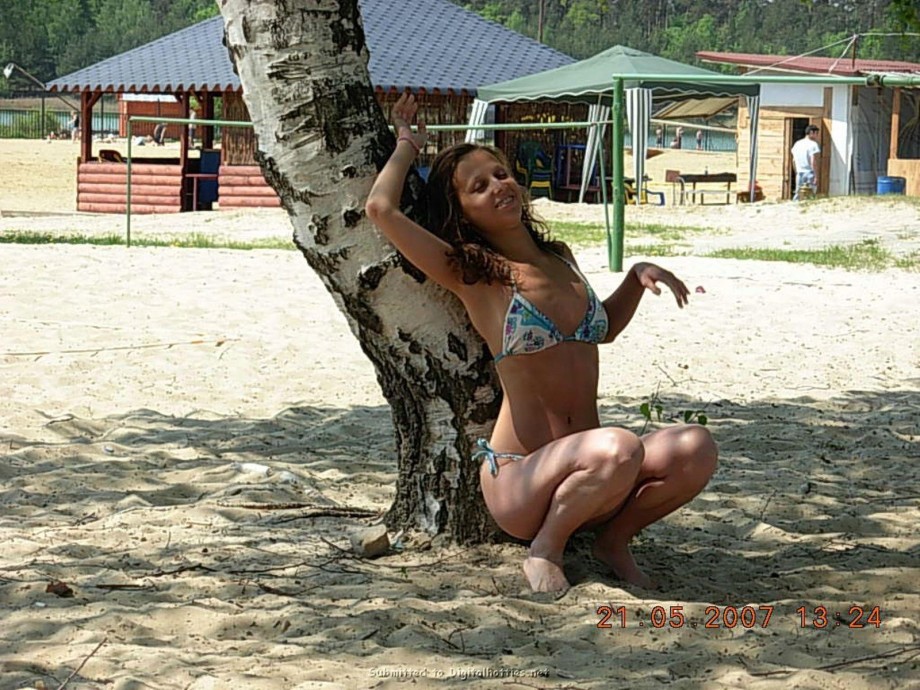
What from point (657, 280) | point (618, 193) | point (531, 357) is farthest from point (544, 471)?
point (618, 193)

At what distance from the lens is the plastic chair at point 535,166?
26.6 metres

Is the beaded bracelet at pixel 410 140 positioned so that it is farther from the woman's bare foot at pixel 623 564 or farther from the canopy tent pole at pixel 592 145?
the canopy tent pole at pixel 592 145

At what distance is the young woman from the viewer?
3654 mm

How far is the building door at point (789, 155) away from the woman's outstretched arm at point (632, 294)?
2460cm

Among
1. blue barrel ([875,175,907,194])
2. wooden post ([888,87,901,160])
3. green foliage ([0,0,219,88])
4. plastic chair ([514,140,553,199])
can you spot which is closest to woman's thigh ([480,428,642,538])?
plastic chair ([514,140,553,199])

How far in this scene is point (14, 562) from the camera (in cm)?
397

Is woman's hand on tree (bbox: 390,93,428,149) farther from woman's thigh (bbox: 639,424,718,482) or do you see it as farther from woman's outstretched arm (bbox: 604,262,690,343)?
woman's thigh (bbox: 639,424,718,482)

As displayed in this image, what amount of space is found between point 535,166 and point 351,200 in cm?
2317

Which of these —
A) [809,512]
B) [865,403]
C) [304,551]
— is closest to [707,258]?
[865,403]

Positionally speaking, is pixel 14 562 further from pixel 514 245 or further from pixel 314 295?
pixel 314 295

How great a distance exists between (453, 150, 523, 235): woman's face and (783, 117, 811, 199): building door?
24.9 meters

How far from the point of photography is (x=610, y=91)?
23172mm

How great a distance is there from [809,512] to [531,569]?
1.48 meters

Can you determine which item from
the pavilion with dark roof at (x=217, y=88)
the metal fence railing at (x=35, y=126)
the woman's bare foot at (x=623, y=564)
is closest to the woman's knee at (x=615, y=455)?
the woman's bare foot at (x=623, y=564)
